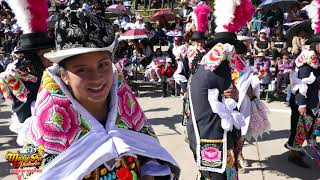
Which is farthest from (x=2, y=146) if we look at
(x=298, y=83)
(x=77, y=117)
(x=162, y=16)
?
(x=162, y=16)

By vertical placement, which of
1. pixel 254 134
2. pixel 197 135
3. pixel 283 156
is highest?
pixel 197 135

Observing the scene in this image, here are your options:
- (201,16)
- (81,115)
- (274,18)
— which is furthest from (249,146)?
(274,18)

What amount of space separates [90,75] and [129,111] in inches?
14.4

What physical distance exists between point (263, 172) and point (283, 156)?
2.67 feet

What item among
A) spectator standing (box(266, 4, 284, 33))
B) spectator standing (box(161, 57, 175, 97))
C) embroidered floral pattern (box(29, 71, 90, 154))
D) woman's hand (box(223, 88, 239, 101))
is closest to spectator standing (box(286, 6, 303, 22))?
spectator standing (box(266, 4, 284, 33))

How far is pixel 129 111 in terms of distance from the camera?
7.20 feet

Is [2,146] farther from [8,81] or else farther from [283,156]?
[283,156]

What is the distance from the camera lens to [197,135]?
3812 mm

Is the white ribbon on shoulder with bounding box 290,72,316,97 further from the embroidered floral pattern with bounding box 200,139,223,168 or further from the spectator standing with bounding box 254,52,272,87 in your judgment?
the spectator standing with bounding box 254,52,272,87

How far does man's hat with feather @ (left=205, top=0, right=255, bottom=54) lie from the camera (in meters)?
3.91

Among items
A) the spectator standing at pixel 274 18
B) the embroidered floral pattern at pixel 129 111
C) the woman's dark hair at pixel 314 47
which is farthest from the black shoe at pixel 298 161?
the spectator standing at pixel 274 18

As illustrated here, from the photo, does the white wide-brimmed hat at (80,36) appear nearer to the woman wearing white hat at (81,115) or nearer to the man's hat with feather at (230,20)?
the woman wearing white hat at (81,115)

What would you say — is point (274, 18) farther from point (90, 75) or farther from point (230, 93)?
point (90, 75)

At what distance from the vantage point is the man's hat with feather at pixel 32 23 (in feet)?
11.7
